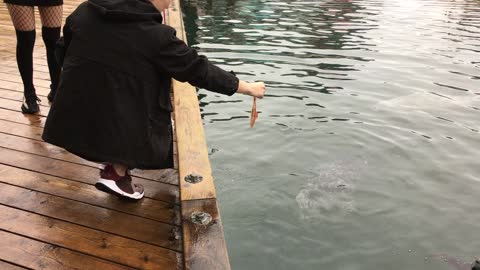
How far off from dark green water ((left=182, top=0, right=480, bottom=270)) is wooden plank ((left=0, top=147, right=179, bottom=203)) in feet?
3.70

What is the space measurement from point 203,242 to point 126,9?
1470mm

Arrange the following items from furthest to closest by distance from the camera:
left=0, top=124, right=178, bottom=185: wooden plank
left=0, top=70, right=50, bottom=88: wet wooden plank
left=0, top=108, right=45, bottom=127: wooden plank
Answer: left=0, top=70, right=50, bottom=88: wet wooden plank < left=0, top=108, right=45, bottom=127: wooden plank < left=0, top=124, right=178, bottom=185: wooden plank

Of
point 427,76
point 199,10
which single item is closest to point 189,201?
point 427,76

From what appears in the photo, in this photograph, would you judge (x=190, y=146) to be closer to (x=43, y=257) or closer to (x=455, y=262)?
(x=43, y=257)

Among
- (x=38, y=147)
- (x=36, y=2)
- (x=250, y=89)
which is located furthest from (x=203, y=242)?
(x=36, y=2)

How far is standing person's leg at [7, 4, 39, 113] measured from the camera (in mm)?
4062

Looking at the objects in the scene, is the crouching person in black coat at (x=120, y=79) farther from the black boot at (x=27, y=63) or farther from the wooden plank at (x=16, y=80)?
the wooden plank at (x=16, y=80)

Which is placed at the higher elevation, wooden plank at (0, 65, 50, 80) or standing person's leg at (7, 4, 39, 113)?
standing person's leg at (7, 4, 39, 113)

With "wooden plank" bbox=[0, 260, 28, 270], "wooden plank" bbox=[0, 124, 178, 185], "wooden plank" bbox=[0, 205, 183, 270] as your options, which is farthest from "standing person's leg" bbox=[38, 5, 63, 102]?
"wooden plank" bbox=[0, 260, 28, 270]

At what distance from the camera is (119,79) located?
2.79 metres

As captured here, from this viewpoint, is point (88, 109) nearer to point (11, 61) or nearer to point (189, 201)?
point (189, 201)

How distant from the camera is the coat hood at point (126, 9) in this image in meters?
2.67

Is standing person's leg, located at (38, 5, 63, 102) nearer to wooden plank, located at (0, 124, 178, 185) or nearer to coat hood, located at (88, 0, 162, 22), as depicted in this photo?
wooden plank, located at (0, 124, 178, 185)

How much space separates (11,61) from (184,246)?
5039 mm
